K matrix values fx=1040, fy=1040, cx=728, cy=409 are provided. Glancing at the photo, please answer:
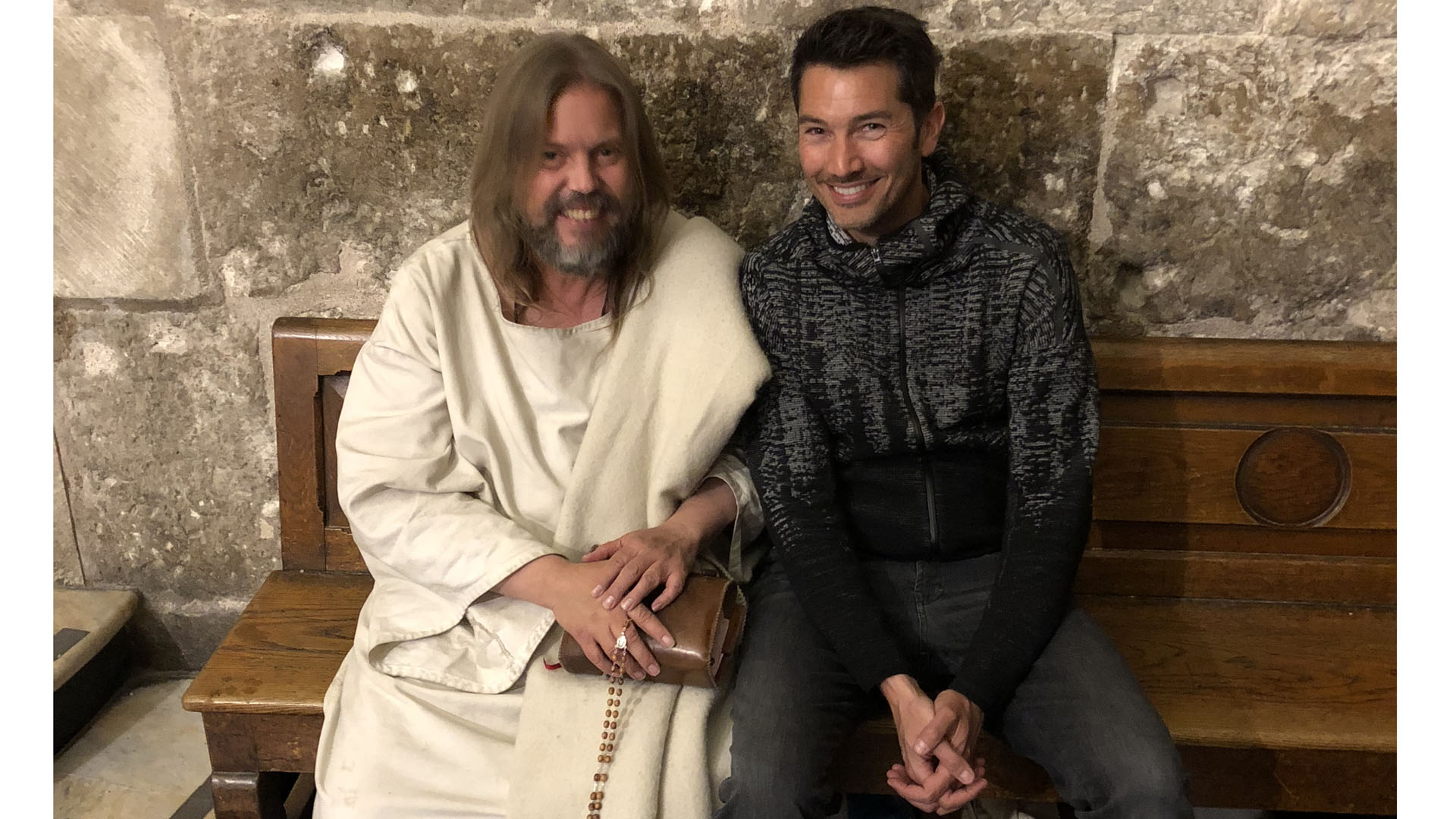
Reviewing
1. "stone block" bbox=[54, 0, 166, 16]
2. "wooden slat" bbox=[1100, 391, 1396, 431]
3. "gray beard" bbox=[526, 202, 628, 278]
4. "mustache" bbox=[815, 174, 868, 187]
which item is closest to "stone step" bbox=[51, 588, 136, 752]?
"stone block" bbox=[54, 0, 166, 16]

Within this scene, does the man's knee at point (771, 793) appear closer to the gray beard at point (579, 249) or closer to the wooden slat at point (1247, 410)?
the gray beard at point (579, 249)

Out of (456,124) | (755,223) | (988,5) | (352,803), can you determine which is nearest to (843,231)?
(755,223)

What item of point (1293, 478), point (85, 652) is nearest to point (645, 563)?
point (1293, 478)

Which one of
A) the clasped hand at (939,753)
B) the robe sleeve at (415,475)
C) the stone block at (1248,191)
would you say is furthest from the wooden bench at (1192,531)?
the clasped hand at (939,753)

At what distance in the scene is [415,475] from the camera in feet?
7.19

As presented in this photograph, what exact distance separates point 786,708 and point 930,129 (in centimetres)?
120

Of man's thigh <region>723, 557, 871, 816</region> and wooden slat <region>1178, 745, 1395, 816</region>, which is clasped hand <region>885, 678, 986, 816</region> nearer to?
man's thigh <region>723, 557, 871, 816</region>

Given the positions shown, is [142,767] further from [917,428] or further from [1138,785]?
[1138,785]

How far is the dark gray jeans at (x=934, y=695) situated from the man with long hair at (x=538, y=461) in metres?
0.13

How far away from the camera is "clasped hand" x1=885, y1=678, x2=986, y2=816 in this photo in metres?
1.91

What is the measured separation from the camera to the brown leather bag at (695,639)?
6.49ft

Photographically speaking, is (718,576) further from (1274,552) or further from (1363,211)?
(1363,211)

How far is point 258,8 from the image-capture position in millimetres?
2486

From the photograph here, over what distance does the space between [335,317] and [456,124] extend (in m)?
0.59
